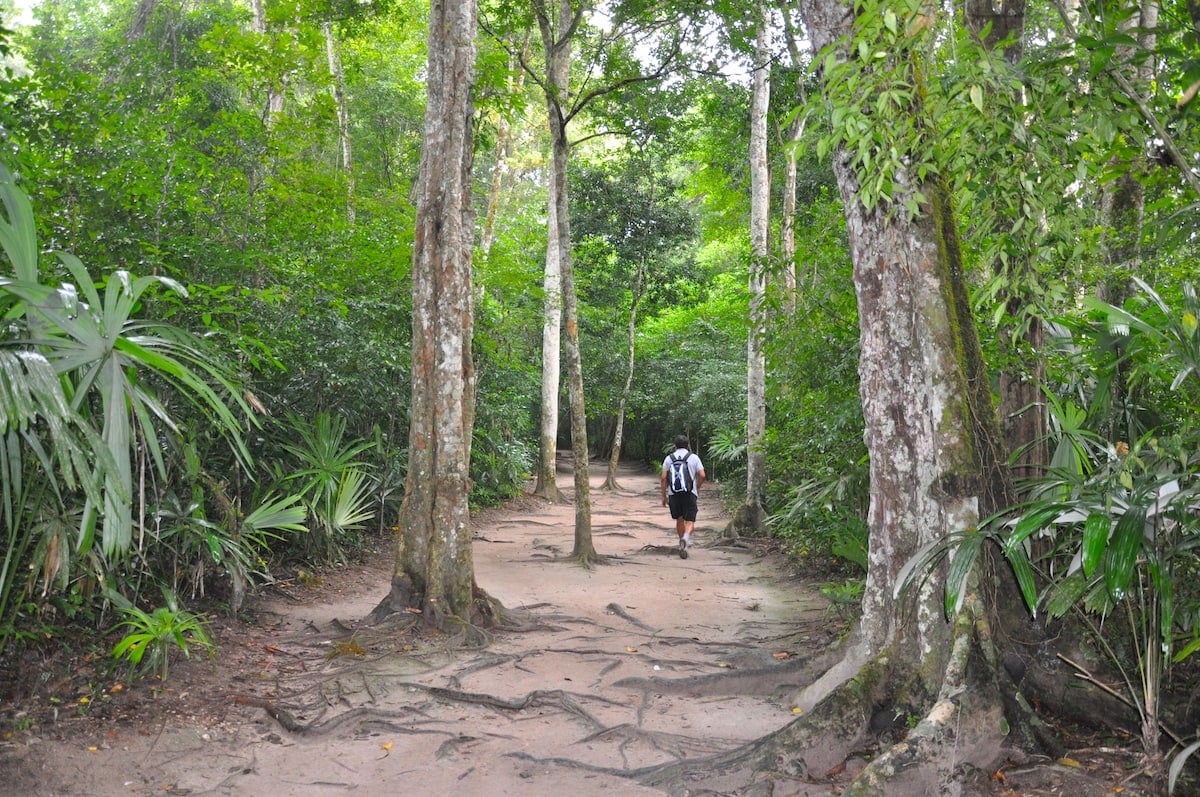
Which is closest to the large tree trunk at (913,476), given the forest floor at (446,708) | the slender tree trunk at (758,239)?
the forest floor at (446,708)

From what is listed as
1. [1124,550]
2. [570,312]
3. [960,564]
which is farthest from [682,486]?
[1124,550]

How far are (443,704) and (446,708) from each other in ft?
0.24

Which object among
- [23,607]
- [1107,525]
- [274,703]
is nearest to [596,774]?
[274,703]

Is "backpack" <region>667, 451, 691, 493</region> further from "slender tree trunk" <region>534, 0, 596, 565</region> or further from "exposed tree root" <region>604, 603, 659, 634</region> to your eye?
"exposed tree root" <region>604, 603, 659, 634</region>

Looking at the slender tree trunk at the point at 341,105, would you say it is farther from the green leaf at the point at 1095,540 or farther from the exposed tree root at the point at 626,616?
the green leaf at the point at 1095,540

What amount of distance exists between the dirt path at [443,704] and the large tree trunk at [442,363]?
0.54m

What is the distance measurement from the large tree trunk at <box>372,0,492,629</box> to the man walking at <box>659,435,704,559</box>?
4.62 metres

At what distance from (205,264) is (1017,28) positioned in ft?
23.5

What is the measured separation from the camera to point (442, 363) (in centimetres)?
759

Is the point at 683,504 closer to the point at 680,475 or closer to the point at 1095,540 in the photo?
the point at 680,475

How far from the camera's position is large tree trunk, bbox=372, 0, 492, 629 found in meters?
7.42

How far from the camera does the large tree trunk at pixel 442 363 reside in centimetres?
742

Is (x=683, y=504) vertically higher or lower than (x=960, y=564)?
lower

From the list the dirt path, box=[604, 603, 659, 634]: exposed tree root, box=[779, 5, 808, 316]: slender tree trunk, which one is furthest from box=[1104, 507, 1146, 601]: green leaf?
box=[779, 5, 808, 316]: slender tree trunk
